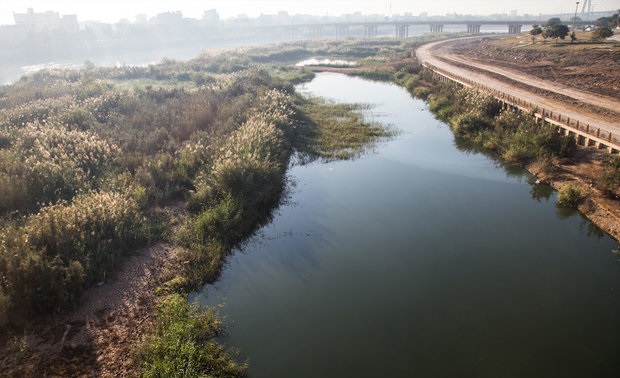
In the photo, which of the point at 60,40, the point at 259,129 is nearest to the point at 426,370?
the point at 259,129

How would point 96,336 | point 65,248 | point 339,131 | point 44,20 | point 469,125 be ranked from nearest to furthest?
point 96,336
point 65,248
point 469,125
point 339,131
point 44,20

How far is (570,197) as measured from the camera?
16.5m

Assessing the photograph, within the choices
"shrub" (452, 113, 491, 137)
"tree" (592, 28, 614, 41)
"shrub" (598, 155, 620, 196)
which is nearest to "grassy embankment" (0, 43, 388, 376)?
"shrub" (452, 113, 491, 137)

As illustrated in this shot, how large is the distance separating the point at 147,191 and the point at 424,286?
1119cm

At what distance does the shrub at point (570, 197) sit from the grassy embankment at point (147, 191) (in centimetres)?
1155

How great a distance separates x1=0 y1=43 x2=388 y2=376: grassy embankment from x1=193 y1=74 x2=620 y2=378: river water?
1214 millimetres

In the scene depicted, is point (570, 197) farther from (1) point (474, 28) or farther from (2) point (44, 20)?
(2) point (44, 20)

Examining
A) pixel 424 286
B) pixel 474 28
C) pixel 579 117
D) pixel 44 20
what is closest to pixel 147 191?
pixel 424 286

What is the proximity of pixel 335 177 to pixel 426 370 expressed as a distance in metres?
12.8

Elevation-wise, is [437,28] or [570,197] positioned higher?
[437,28]

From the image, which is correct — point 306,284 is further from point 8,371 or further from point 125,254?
point 8,371

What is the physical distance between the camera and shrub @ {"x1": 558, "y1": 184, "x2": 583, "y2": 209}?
54.1 ft

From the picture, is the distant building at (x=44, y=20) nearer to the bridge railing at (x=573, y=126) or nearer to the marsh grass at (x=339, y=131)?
the marsh grass at (x=339, y=131)

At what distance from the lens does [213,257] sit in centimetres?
1290
